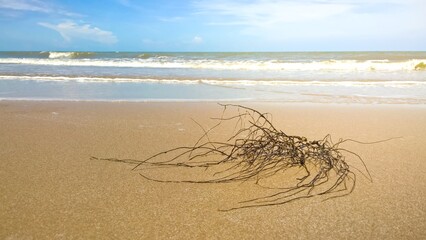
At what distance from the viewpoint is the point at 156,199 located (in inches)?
79.7

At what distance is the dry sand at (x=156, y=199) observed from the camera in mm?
1686

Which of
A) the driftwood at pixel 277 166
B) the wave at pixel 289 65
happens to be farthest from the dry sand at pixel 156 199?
the wave at pixel 289 65

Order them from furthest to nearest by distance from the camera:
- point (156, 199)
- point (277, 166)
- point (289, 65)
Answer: point (289, 65)
point (277, 166)
point (156, 199)

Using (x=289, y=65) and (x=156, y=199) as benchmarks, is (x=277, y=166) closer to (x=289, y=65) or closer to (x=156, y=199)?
(x=156, y=199)

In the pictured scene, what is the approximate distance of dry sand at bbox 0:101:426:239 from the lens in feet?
A: 5.53

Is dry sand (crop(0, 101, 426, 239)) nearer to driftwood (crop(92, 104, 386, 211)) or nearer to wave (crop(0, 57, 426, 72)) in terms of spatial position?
driftwood (crop(92, 104, 386, 211))

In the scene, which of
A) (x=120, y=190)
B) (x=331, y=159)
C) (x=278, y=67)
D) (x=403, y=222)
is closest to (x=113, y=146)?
(x=120, y=190)

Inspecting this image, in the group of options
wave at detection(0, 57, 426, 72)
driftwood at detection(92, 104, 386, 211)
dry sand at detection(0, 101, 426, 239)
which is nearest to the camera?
dry sand at detection(0, 101, 426, 239)

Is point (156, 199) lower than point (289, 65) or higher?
lower

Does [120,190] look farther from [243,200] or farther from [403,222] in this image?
[403,222]

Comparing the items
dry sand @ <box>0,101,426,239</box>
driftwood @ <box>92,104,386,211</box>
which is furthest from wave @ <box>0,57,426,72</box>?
driftwood @ <box>92,104,386,211</box>

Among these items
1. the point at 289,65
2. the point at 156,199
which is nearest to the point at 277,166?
the point at 156,199

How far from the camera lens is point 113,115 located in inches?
196

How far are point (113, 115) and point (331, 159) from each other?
131 inches
